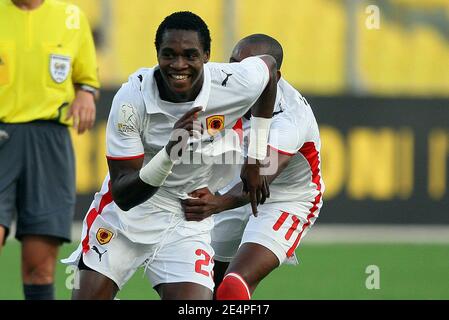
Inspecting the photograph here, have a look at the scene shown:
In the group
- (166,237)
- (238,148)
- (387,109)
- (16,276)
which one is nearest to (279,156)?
(238,148)

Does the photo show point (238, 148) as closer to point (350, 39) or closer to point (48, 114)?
point (48, 114)

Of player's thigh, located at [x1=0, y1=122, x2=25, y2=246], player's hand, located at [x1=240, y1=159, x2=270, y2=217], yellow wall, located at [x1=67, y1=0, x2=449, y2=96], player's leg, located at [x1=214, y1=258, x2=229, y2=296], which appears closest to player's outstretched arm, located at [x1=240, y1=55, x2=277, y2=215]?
player's hand, located at [x1=240, y1=159, x2=270, y2=217]

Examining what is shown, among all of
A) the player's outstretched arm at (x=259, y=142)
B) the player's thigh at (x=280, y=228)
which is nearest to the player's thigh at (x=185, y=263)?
the player's outstretched arm at (x=259, y=142)

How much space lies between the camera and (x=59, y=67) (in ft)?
23.8

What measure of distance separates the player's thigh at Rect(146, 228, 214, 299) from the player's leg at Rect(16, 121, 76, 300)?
1513mm

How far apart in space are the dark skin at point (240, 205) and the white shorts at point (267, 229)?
63mm

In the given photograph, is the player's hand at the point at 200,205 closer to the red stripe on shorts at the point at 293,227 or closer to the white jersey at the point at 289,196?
the white jersey at the point at 289,196

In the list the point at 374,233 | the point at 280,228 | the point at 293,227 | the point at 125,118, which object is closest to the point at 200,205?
the point at 125,118

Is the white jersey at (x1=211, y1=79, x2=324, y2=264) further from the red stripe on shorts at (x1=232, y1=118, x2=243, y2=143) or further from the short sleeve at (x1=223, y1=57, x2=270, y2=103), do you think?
the short sleeve at (x1=223, y1=57, x2=270, y2=103)

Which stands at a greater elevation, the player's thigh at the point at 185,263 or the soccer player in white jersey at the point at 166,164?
the soccer player in white jersey at the point at 166,164

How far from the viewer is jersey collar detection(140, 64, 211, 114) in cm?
560

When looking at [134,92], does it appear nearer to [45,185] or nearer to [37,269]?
[45,185]

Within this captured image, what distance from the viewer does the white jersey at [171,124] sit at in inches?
220

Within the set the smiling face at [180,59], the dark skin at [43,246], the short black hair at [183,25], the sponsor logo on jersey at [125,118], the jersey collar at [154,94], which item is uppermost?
the short black hair at [183,25]
